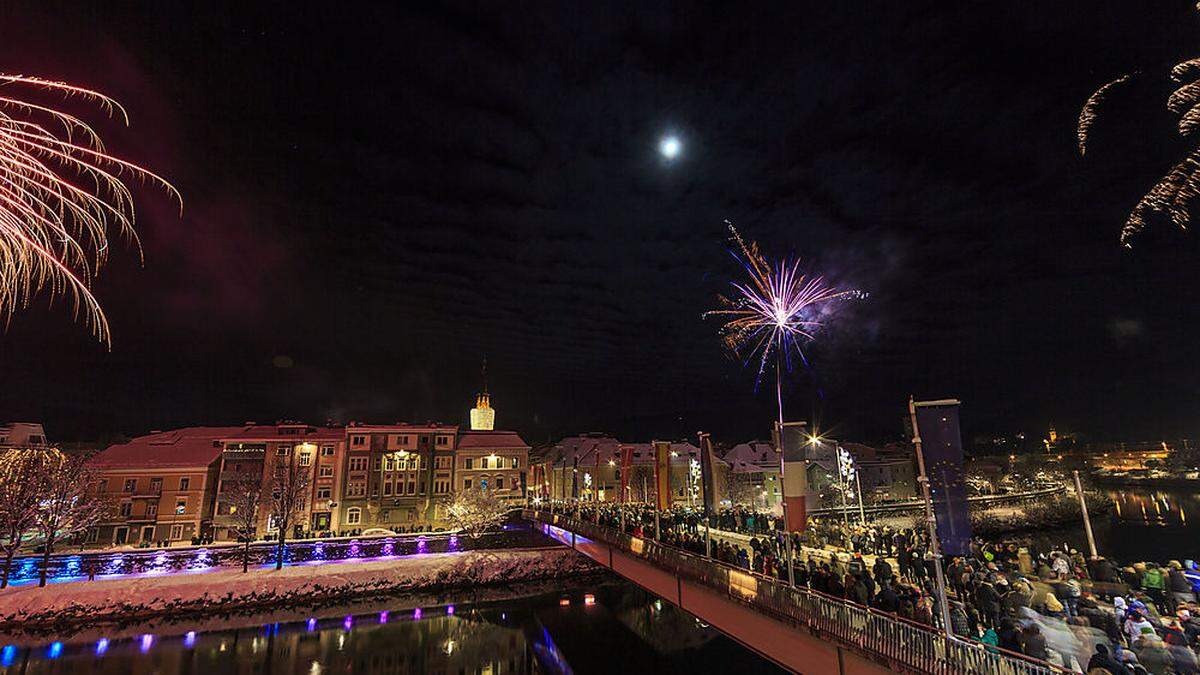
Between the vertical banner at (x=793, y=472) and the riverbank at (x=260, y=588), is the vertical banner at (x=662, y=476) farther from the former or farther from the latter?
the riverbank at (x=260, y=588)

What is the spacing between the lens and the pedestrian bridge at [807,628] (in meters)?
11.2

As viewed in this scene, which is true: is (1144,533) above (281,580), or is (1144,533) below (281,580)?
below

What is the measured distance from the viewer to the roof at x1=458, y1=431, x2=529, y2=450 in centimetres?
7775

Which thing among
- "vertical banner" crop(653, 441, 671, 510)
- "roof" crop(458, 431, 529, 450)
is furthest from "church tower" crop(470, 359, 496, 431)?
"vertical banner" crop(653, 441, 671, 510)

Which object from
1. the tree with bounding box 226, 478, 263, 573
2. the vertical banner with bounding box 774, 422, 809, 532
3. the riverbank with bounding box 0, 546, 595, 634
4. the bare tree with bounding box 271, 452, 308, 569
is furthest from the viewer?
the tree with bounding box 226, 478, 263, 573

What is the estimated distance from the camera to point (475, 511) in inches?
2547

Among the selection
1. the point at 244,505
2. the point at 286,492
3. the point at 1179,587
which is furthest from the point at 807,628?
the point at 244,505

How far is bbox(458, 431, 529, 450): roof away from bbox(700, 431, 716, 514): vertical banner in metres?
56.8

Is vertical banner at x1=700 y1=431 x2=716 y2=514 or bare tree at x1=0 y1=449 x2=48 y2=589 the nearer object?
vertical banner at x1=700 y1=431 x2=716 y2=514

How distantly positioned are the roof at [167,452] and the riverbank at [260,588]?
64.7 ft

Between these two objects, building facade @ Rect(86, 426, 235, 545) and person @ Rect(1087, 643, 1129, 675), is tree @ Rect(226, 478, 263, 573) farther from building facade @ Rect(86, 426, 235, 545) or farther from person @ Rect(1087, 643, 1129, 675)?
person @ Rect(1087, 643, 1129, 675)

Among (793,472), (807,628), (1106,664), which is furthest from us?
(793,472)

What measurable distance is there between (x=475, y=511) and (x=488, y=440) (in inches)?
639

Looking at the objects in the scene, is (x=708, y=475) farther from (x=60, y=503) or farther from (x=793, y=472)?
(x=60, y=503)
